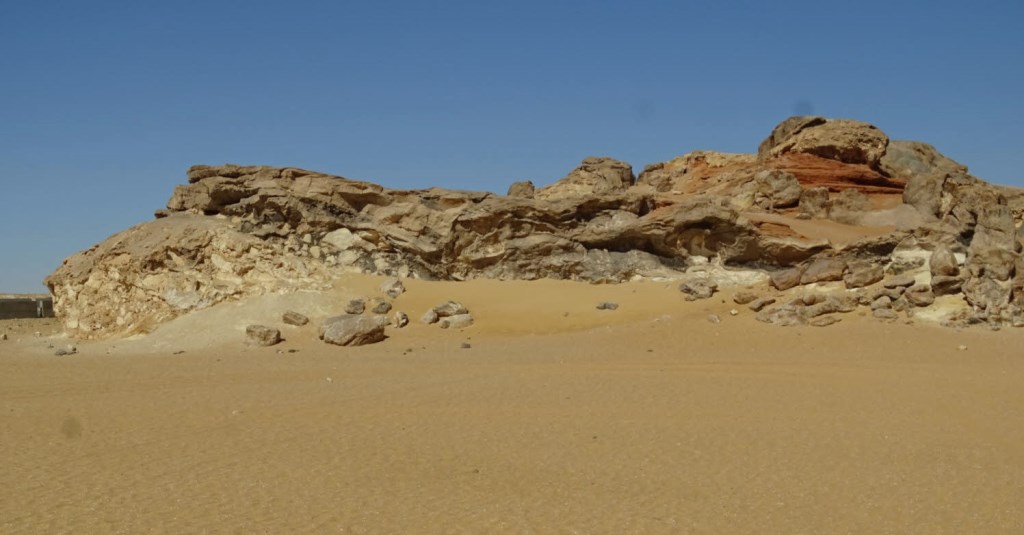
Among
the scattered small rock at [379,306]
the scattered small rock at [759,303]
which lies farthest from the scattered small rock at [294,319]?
the scattered small rock at [759,303]

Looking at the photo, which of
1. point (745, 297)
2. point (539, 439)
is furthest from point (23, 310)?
point (539, 439)

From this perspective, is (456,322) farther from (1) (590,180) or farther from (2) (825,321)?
(1) (590,180)

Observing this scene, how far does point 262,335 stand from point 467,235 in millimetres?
6452

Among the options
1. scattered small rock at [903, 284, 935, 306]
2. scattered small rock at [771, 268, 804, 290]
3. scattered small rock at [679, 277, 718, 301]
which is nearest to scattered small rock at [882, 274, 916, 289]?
scattered small rock at [903, 284, 935, 306]

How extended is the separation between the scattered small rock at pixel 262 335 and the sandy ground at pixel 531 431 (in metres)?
0.34

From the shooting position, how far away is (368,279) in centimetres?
2006

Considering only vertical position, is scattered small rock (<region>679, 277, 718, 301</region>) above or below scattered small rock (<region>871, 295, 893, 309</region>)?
above

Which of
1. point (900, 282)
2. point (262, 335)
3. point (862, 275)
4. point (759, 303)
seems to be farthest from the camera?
point (862, 275)

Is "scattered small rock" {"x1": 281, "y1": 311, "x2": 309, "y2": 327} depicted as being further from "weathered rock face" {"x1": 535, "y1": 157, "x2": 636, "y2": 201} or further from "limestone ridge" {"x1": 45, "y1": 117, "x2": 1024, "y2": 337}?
"weathered rock face" {"x1": 535, "y1": 157, "x2": 636, "y2": 201}

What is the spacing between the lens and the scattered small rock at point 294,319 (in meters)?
17.5

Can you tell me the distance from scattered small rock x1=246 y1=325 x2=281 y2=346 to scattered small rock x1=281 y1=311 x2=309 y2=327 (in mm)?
788

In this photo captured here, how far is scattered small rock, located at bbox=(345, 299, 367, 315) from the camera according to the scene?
1827cm

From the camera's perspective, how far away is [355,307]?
18344mm

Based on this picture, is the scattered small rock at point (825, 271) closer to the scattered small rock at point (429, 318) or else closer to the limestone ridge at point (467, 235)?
the limestone ridge at point (467, 235)
